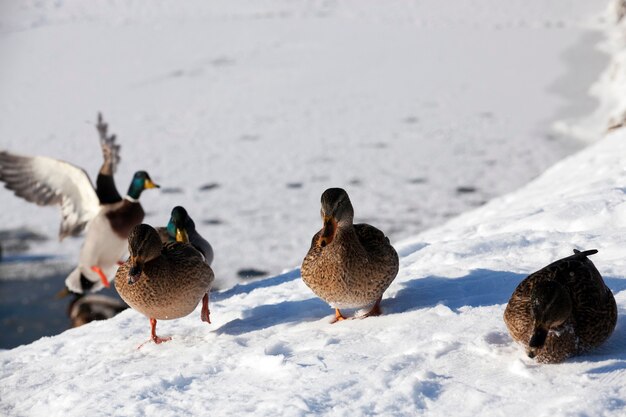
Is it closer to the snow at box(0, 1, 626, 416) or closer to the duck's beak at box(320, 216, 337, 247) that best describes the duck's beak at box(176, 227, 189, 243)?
the snow at box(0, 1, 626, 416)

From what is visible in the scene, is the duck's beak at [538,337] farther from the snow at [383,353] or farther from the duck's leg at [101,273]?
the duck's leg at [101,273]

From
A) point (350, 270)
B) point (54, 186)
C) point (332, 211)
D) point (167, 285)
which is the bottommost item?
point (54, 186)

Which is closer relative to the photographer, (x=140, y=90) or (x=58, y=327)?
(x=58, y=327)

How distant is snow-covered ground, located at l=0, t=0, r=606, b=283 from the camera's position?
910cm

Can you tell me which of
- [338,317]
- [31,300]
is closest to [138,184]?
[31,300]

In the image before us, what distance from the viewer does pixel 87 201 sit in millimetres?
7043

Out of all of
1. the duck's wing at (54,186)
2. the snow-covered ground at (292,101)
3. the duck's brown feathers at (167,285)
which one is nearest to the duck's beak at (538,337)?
the duck's brown feathers at (167,285)

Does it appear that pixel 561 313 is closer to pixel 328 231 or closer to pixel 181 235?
pixel 328 231

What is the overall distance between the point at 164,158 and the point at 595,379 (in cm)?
871

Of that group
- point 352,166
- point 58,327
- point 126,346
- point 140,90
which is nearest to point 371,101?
point 352,166

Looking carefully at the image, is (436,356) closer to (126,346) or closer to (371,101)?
(126,346)

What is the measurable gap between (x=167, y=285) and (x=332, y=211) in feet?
2.81

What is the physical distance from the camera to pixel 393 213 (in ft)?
28.2

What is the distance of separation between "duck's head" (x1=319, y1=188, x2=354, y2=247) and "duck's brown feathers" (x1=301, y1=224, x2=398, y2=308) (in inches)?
3.1
